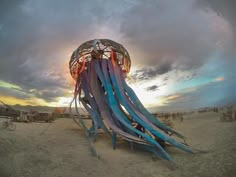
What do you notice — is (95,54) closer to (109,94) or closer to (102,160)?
(109,94)

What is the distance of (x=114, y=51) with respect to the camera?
367 inches

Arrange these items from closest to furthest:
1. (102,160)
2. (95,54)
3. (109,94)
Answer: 1. (102,160)
2. (109,94)
3. (95,54)

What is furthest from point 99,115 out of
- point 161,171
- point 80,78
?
point 161,171

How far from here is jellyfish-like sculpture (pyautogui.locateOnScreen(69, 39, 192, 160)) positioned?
737 centimetres

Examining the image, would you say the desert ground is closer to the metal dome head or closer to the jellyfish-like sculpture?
the jellyfish-like sculpture

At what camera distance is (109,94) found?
26.6 feet

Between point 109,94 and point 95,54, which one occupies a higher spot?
point 95,54

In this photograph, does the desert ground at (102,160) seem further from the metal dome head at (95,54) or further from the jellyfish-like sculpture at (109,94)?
the metal dome head at (95,54)

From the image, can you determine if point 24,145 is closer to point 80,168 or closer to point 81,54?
point 80,168

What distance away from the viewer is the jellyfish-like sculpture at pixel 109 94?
24.2 ft

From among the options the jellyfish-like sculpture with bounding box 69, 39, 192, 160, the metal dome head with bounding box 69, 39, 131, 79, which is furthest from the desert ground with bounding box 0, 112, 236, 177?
the metal dome head with bounding box 69, 39, 131, 79

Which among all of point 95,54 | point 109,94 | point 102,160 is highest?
point 95,54

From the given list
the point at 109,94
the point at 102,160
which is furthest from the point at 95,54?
the point at 102,160

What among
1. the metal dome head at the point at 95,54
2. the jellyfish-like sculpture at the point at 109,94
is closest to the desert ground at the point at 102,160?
the jellyfish-like sculpture at the point at 109,94
